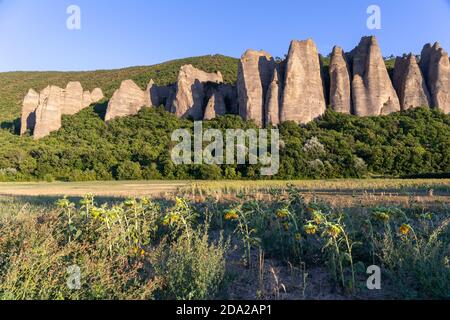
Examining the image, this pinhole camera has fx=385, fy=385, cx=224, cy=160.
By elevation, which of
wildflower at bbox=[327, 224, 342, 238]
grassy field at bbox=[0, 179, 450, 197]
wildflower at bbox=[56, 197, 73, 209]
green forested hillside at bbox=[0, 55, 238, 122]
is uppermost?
green forested hillside at bbox=[0, 55, 238, 122]

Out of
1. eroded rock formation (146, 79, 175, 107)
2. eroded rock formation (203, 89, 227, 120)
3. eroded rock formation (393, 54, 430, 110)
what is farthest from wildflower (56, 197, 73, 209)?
eroded rock formation (146, 79, 175, 107)

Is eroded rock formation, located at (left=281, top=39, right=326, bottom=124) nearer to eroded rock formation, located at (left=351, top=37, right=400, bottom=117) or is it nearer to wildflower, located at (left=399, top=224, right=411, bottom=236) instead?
eroded rock formation, located at (left=351, top=37, right=400, bottom=117)

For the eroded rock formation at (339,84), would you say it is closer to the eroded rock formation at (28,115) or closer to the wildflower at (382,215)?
the eroded rock formation at (28,115)

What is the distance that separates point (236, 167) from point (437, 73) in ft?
121

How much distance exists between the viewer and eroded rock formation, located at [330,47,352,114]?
5700 centimetres

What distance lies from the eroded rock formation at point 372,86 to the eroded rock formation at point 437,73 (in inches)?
214

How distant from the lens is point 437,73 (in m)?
57.2

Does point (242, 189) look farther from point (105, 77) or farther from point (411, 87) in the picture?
point (105, 77)

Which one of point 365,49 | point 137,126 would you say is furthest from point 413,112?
point 137,126

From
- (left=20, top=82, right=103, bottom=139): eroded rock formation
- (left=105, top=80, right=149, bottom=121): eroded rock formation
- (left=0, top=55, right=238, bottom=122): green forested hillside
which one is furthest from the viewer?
(left=0, top=55, right=238, bottom=122): green forested hillside

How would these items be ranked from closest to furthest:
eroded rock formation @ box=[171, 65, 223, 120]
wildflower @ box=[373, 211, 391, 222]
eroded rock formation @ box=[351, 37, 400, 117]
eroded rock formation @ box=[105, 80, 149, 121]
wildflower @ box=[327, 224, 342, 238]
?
1. wildflower @ box=[327, 224, 342, 238]
2. wildflower @ box=[373, 211, 391, 222]
3. eroded rock formation @ box=[351, 37, 400, 117]
4. eroded rock formation @ box=[171, 65, 223, 120]
5. eroded rock formation @ box=[105, 80, 149, 121]

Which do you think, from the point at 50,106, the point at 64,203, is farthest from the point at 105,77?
the point at 64,203

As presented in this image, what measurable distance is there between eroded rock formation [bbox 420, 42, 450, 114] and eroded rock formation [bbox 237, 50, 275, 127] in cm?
2370

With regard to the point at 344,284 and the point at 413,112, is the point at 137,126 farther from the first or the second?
the point at 344,284
